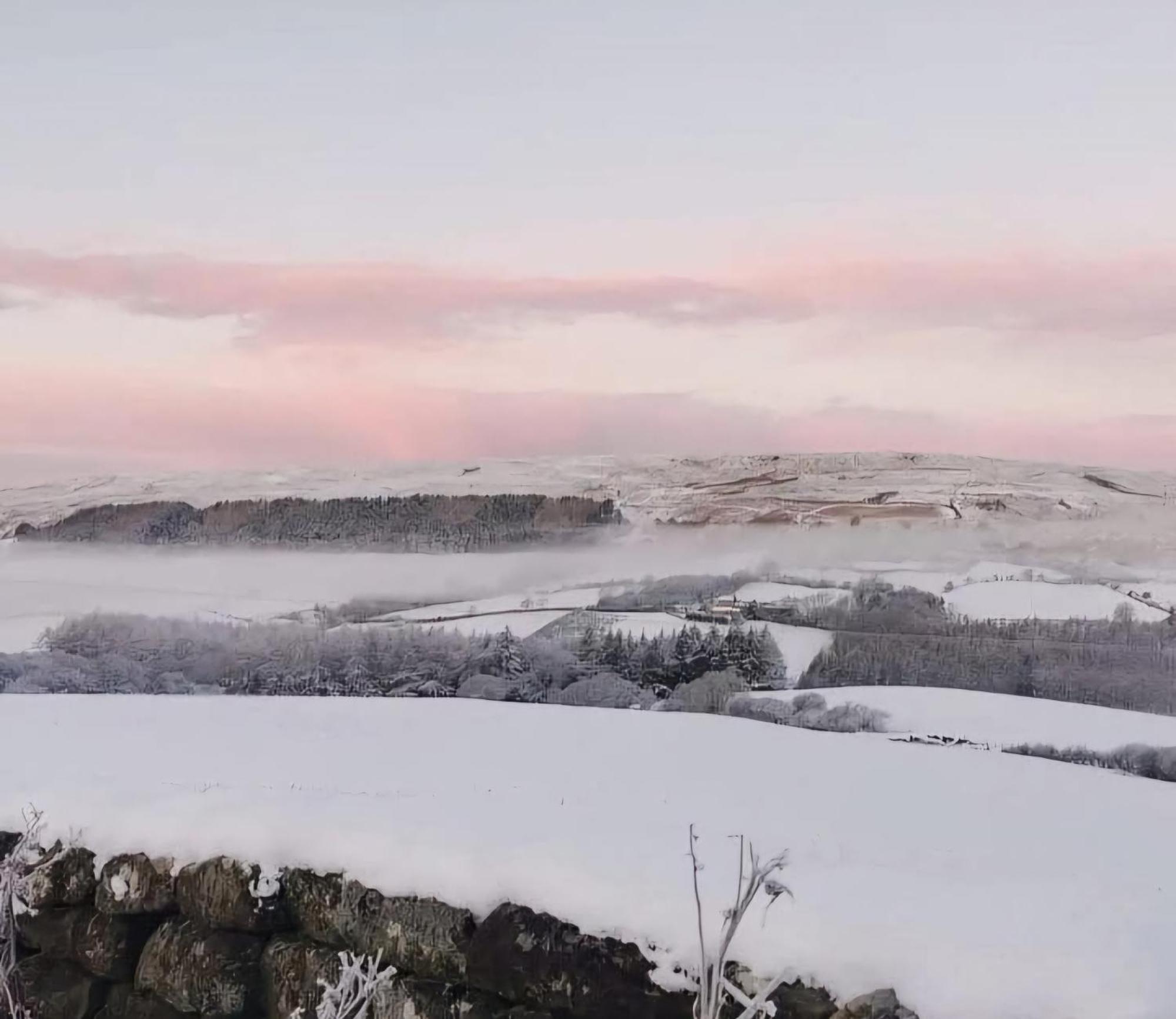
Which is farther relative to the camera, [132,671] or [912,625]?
[132,671]

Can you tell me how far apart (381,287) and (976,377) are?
3512mm

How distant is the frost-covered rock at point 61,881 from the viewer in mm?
4262

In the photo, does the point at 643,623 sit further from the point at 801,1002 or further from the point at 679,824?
the point at 801,1002

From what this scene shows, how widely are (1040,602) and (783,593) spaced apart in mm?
1153

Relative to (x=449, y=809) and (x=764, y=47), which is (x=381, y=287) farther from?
(x=449, y=809)

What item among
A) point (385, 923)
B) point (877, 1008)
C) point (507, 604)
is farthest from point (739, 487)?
point (877, 1008)

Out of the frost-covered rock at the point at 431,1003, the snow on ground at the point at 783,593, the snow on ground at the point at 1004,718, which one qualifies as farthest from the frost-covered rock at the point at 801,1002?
the snow on ground at the point at 783,593

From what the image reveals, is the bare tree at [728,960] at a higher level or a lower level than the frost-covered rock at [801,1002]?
higher

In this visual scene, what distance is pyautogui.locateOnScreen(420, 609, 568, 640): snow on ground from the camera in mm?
6266

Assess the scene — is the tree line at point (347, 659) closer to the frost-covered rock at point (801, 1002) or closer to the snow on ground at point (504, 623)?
the snow on ground at point (504, 623)

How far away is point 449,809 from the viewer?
4.13 metres

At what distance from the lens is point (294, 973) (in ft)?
12.4

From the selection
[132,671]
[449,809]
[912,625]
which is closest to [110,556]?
[132,671]

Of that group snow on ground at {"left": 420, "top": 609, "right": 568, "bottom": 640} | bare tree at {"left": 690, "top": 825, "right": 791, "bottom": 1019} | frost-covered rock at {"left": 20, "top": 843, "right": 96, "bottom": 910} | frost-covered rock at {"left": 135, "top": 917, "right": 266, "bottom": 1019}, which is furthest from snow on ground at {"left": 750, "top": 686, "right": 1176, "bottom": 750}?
frost-covered rock at {"left": 20, "top": 843, "right": 96, "bottom": 910}
